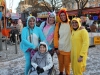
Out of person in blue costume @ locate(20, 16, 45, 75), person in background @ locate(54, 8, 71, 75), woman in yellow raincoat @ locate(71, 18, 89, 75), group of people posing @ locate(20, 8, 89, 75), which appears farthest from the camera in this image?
person in background @ locate(54, 8, 71, 75)

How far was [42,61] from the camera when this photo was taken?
454 centimetres

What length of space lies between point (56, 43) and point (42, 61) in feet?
2.16

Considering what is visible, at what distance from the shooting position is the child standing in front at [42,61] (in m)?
4.35

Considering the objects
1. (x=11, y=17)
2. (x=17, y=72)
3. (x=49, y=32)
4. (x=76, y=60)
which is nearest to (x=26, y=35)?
(x=49, y=32)

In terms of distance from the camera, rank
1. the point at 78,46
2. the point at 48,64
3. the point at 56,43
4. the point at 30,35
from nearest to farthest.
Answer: the point at 78,46 → the point at 48,64 → the point at 30,35 → the point at 56,43

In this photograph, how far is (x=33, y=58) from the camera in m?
4.54

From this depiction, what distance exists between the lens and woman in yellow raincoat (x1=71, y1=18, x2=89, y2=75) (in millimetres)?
4204

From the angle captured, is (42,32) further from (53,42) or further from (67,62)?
(67,62)

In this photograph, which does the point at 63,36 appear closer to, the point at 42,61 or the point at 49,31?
the point at 49,31

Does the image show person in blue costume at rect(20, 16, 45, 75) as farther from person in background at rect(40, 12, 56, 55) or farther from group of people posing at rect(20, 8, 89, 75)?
person in background at rect(40, 12, 56, 55)

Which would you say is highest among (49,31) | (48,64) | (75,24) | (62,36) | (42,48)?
(75,24)

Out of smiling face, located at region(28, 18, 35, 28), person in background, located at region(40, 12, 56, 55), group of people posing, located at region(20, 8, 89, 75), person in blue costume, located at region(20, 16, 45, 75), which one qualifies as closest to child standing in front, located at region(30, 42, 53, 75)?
group of people posing, located at region(20, 8, 89, 75)

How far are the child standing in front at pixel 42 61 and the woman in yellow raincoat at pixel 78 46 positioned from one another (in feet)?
1.77

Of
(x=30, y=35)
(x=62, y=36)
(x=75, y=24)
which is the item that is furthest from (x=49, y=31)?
(x=75, y=24)
